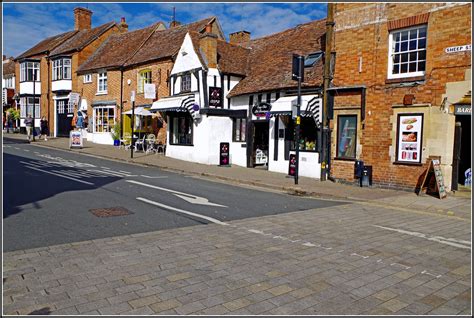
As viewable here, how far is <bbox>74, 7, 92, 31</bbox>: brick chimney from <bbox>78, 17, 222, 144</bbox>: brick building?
757 cm

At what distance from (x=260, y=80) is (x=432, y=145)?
9.70 meters

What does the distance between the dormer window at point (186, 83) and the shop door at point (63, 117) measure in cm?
1708

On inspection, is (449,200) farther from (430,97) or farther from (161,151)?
(161,151)

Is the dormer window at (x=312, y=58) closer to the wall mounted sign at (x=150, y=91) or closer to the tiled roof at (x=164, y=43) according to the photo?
the tiled roof at (x=164, y=43)

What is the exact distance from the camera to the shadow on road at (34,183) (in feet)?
29.8

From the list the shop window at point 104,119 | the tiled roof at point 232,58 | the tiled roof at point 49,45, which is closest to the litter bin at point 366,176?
the tiled roof at point 232,58

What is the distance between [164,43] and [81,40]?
44.6ft

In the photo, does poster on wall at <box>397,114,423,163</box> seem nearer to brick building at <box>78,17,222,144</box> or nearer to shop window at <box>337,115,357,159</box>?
shop window at <box>337,115,357,159</box>

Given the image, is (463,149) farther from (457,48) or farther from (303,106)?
(303,106)

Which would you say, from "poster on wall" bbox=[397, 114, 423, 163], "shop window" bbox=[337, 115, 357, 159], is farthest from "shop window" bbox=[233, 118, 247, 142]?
"poster on wall" bbox=[397, 114, 423, 163]

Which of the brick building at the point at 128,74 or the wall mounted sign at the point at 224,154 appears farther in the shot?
the brick building at the point at 128,74

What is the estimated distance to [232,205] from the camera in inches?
382

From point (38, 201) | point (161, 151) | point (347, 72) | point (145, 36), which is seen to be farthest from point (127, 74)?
point (38, 201)

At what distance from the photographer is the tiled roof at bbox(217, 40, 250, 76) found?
828 inches
